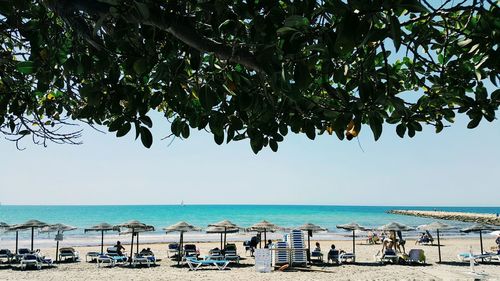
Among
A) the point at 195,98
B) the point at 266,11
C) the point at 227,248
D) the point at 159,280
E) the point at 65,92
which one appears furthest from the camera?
the point at 227,248

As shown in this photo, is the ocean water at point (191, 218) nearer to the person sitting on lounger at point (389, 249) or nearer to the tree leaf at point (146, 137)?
the person sitting on lounger at point (389, 249)

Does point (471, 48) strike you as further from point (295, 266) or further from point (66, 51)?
point (295, 266)

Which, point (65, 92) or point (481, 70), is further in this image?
point (65, 92)

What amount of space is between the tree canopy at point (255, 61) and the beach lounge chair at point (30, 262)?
44.6ft

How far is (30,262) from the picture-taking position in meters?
14.8

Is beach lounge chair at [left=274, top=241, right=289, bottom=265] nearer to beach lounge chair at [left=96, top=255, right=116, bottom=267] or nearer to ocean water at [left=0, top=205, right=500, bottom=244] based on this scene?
beach lounge chair at [left=96, top=255, right=116, bottom=267]

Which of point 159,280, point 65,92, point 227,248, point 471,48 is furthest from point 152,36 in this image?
point 227,248

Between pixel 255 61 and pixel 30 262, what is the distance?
50.2 ft

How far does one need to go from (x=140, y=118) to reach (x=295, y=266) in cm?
1376

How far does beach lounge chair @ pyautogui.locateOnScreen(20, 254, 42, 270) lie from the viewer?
1473cm

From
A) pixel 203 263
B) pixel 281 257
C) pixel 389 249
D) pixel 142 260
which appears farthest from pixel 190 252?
pixel 389 249

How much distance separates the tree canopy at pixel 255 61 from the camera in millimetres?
1681

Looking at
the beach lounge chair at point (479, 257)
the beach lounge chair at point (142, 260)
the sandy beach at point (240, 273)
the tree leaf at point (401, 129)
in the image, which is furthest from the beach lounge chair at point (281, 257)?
the tree leaf at point (401, 129)

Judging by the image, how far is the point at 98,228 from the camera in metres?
18.8
